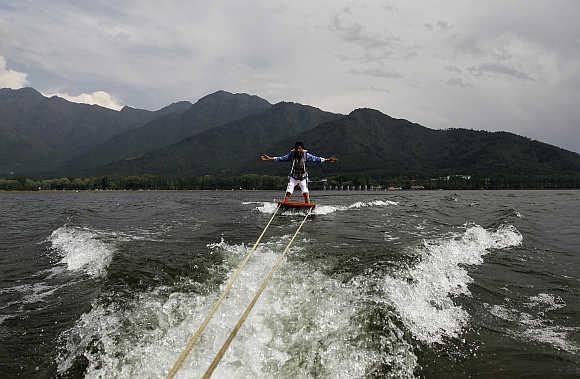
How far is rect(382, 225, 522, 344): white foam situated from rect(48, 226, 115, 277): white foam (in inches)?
263

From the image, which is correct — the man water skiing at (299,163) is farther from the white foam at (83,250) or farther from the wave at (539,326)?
the wave at (539,326)

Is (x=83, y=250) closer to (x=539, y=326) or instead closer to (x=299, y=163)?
(x=299, y=163)

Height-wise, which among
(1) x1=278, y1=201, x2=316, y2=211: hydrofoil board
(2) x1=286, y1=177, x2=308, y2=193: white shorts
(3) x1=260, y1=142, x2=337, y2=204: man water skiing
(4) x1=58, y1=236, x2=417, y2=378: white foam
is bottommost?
(4) x1=58, y1=236, x2=417, y2=378: white foam

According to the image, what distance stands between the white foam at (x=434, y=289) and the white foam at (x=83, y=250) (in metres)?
6.68

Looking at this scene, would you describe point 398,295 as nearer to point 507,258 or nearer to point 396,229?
point 507,258

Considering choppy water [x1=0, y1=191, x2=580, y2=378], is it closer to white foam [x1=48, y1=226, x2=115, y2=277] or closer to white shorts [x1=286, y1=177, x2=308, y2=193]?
white foam [x1=48, y1=226, x2=115, y2=277]

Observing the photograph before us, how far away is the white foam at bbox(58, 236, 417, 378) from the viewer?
14.4 feet

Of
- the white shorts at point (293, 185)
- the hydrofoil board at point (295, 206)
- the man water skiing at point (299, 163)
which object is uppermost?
the man water skiing at point (299, 163)

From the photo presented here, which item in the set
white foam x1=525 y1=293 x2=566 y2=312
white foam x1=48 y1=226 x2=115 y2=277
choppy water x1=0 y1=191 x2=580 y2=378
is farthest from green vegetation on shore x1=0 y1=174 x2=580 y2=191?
white foam x1=525 y1=293 x2=566 y2=312

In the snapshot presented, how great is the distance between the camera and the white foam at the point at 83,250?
8.79 metres

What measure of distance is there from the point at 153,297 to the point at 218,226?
8.88 meters

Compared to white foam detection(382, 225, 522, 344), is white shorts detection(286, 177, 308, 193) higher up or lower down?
higher up

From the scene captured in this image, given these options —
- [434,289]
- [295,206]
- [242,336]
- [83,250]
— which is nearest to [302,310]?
[242,336]

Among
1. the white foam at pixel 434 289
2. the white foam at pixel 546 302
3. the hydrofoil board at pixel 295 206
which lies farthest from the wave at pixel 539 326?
the hydrofoil board at pixel 295 206
